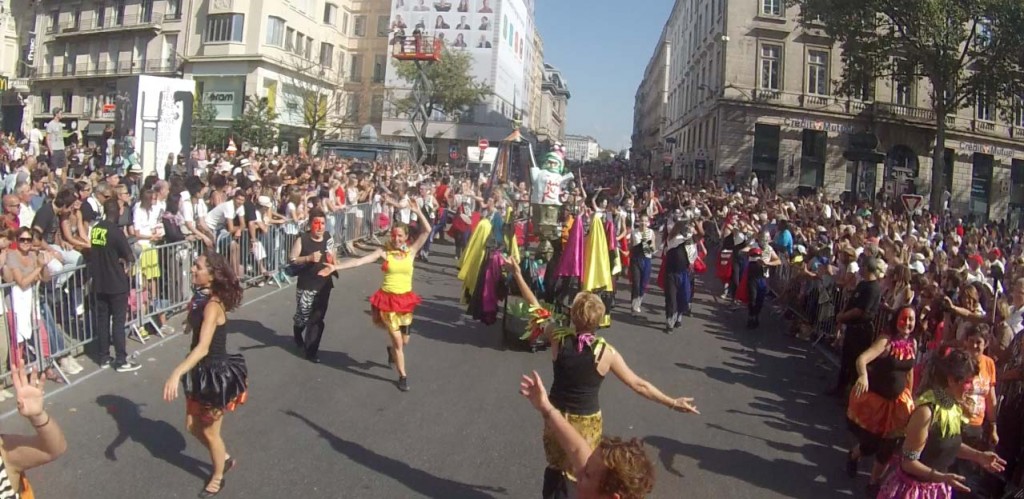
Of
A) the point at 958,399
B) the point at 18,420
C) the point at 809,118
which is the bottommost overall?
the point at 18,420

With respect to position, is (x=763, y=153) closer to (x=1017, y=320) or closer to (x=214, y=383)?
(x=1017, y=320)

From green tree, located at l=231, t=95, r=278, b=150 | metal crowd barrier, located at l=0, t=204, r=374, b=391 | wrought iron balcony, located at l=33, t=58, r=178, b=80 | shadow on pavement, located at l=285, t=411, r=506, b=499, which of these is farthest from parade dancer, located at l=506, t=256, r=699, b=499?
wrought iron balcony, located at l=33, t=58, r=178, b=80

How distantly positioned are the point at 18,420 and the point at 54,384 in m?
0.91

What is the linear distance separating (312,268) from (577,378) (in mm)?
4569

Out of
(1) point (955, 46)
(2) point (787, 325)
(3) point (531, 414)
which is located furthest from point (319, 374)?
(1) point (955, 46)

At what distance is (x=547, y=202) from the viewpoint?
33.7ft

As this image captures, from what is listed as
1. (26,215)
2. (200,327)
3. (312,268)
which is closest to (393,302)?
(312,268)

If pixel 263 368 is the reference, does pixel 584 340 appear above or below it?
above

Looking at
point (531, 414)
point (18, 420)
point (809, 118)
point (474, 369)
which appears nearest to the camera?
point (18, 420)

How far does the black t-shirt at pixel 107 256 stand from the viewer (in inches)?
296

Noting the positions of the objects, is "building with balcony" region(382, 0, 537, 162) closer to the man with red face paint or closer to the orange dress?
the man with red face paint

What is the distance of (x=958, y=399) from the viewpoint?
172 inches

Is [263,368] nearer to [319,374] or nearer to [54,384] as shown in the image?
[319,374]

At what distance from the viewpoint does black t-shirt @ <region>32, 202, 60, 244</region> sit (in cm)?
997
